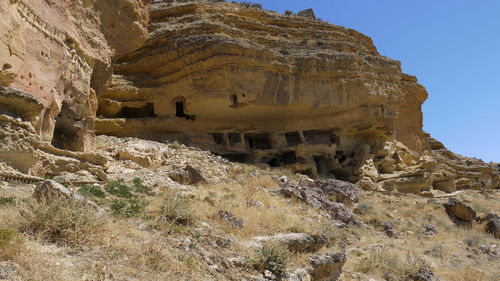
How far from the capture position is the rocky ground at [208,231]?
14.6 feet

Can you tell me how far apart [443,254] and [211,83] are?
10.5 m

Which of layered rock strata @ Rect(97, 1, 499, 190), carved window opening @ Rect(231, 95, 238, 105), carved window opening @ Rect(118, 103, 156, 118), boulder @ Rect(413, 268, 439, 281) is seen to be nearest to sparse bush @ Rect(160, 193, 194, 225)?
boulder @ Rect(413, 268, 439, 281)

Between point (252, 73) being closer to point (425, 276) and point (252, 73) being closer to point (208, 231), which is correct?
point (425, 276)

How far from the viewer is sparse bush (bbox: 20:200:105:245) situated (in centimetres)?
457

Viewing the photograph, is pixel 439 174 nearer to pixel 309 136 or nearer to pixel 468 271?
pixel 309 136

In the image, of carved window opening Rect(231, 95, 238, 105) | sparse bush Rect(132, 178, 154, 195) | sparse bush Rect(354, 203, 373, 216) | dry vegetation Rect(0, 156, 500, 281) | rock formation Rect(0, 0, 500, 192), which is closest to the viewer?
dry vegetation Rect(0, 156, 500, 281)

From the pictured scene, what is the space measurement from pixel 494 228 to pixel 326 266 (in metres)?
9.45

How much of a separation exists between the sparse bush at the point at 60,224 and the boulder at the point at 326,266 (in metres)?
3.03

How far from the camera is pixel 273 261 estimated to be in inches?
222

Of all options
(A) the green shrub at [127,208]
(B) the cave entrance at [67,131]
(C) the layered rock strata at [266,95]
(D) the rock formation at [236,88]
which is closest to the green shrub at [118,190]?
(A) the green shrub at [127,208]

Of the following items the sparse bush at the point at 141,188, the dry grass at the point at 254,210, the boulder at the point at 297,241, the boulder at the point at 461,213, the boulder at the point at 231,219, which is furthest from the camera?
the boulder at the point at 461,213

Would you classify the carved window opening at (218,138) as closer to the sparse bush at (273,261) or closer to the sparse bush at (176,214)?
the sparse bush at (176,214)

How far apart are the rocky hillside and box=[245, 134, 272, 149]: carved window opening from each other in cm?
9

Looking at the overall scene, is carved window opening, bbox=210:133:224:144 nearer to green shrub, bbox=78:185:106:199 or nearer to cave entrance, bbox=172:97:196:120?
cave entrance, bbox=172:97:196:120
